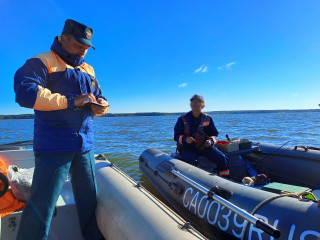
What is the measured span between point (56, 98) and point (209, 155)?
2.94m

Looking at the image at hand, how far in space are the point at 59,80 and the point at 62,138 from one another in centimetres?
38

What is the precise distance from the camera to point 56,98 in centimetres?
134

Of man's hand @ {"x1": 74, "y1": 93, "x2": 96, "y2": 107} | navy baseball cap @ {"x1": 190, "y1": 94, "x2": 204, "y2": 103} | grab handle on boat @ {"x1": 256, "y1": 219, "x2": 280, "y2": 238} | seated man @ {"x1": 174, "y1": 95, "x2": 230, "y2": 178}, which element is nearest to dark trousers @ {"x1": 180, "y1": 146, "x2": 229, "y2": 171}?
seated man @ {"x1": 174, "y1": 95, "x2": 230, "y2": 178}

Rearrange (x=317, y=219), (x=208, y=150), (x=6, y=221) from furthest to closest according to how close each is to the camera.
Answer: (x=208, y=150), (x=6, y=221), (x=317, y=219)

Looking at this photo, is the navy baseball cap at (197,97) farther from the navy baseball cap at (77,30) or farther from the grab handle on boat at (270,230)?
the grab handle on boat at (270,230)

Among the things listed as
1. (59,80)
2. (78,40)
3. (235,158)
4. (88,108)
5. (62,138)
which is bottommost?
(235,158)

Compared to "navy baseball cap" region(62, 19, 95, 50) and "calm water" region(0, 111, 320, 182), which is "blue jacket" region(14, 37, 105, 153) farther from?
"calm water" region(0, 111, 320, 182)

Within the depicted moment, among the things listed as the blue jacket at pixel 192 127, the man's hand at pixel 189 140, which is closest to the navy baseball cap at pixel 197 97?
the blue jacket at pixel 192 127

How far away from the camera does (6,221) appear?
1.87 metres

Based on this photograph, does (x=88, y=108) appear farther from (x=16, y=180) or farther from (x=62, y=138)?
(x=16, y=180)

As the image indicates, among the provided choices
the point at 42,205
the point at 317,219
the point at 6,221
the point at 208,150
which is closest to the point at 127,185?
the point at 42,205

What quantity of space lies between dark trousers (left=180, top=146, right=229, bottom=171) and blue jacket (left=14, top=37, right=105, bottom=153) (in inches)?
96.8

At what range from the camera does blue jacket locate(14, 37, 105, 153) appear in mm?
1296

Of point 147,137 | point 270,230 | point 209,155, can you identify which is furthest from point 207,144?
point 147,137
